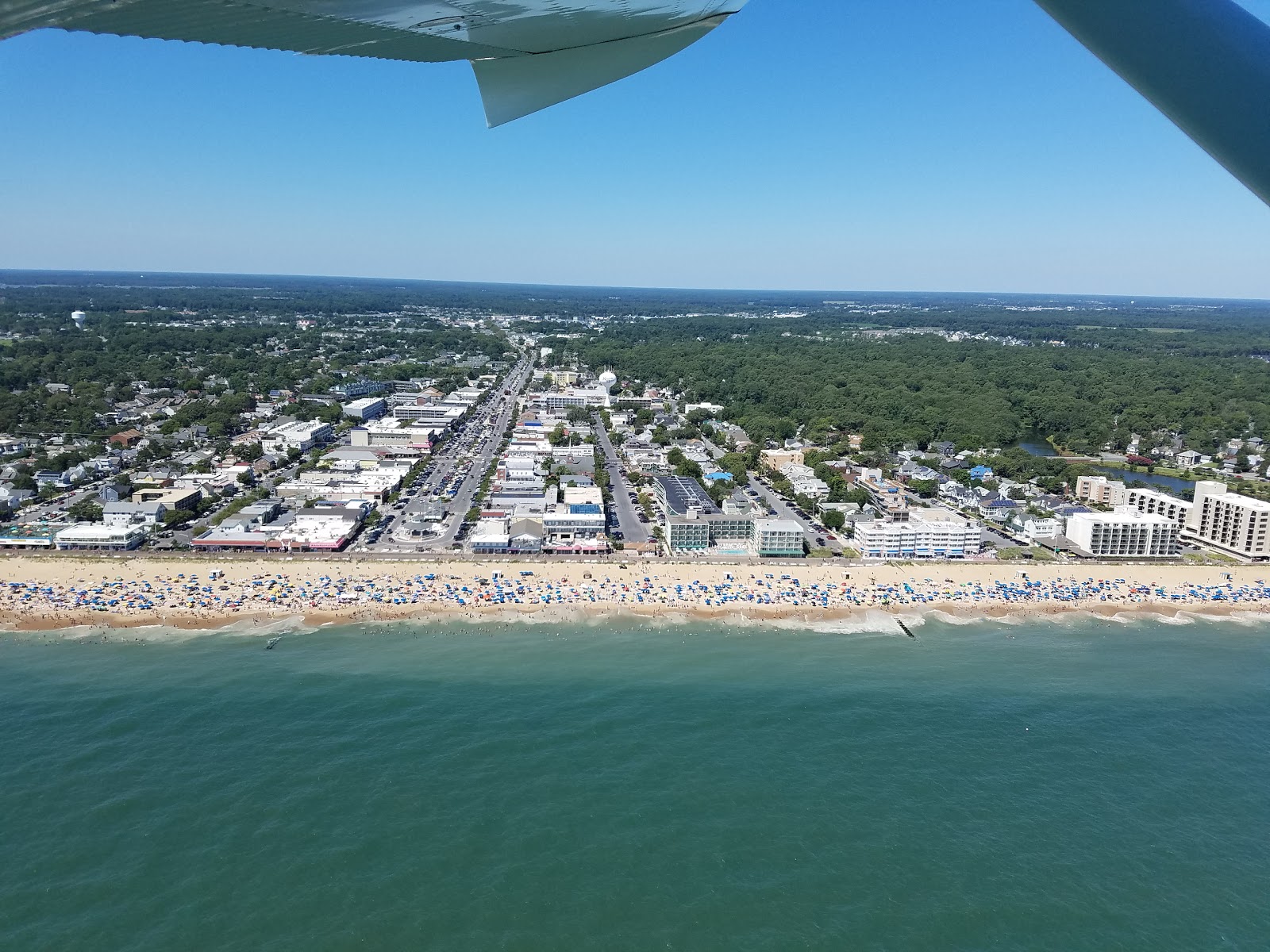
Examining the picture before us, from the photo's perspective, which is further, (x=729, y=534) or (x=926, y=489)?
(x=926, y=489)

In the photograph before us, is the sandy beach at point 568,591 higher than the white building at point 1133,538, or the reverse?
the white building at point 1133,538

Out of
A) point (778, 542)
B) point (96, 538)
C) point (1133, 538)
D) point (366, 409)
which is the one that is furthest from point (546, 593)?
point (366, 409)

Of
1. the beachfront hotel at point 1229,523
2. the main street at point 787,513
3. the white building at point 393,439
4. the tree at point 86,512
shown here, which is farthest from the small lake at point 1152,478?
the tree at point 86,512

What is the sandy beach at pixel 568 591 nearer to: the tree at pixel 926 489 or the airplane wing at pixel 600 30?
the tree at pixel 926 489

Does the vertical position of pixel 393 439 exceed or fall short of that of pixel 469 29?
it falls short

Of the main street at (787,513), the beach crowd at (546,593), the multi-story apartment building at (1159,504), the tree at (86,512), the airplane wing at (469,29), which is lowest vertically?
the beach crowd at (546,593)

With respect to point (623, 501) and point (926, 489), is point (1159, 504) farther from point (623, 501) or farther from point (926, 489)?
point (623, 501)

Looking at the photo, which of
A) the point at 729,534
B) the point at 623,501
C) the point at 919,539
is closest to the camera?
the point at 919,539

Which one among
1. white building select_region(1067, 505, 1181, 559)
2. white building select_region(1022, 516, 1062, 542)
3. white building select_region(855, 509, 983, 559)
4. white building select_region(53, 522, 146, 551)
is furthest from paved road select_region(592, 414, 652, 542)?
white building select_region(53, 522, 146, 551)

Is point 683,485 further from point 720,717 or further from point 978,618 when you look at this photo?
point 720,717
